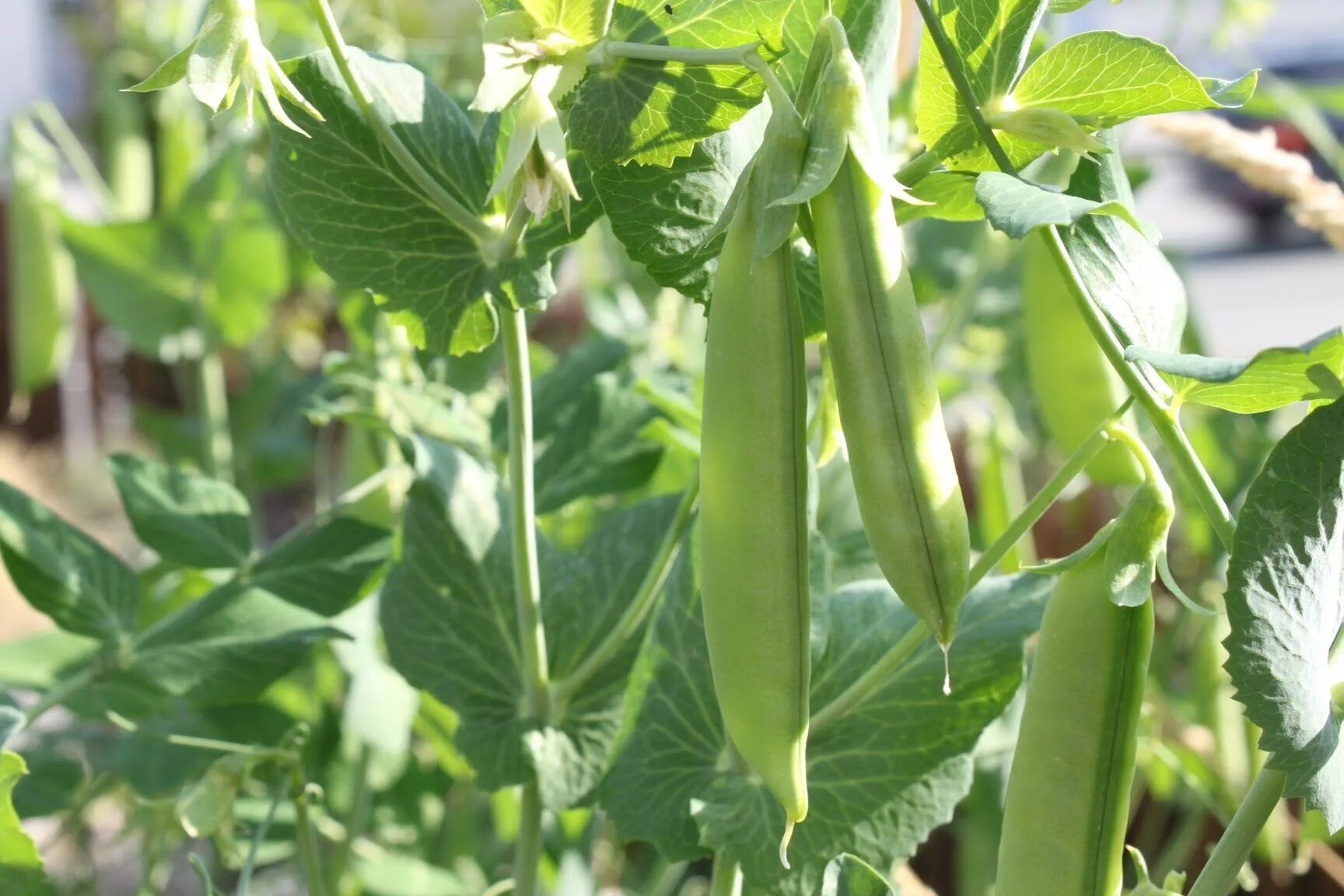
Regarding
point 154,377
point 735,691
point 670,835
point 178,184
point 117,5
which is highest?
point 117,5

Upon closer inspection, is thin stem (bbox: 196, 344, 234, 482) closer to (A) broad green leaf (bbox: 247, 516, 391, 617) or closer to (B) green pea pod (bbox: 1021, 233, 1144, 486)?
(A) broad green leaf (bbox: 247, 516, 391, 617)

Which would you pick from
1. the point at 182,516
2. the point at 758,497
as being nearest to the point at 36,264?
the point at 182,516

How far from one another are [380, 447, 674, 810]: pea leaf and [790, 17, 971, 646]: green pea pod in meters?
0.24

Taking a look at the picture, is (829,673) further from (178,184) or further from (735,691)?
(178,184)

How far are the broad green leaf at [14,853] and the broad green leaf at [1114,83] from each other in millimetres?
415

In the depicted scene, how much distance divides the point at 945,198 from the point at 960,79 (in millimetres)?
90

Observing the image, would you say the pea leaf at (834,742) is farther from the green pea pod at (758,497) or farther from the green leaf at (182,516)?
the green leaf at (182,516)

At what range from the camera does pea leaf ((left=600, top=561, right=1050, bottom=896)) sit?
48 centimetres

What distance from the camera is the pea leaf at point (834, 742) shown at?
48cm

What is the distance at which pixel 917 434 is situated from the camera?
32 centimetres

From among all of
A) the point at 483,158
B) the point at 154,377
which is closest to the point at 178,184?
the point at 483,158

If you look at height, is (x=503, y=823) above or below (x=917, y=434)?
below

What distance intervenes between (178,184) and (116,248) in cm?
18

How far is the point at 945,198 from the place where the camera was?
1.43 ft
